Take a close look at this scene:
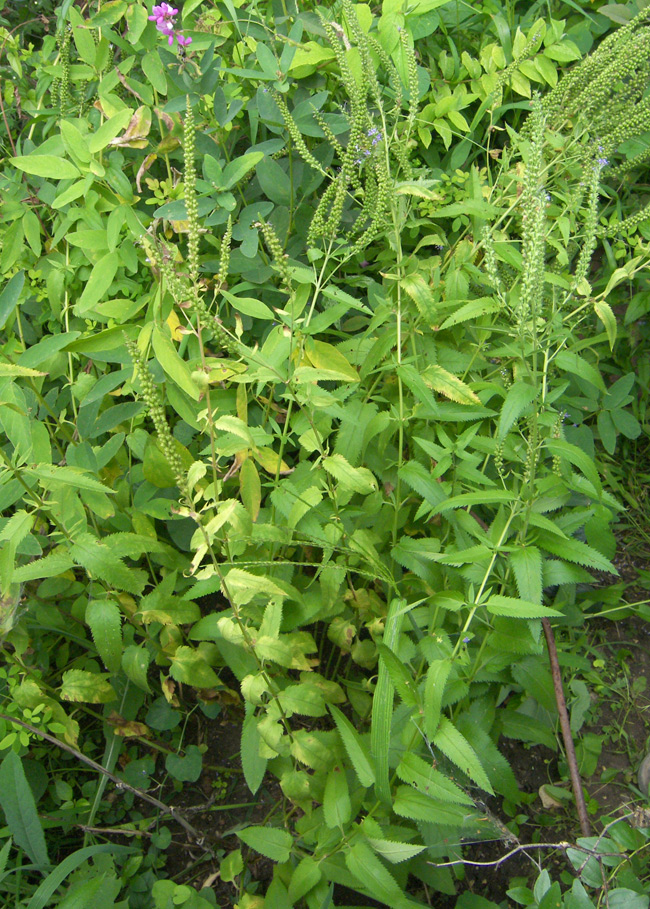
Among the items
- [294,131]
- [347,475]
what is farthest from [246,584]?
[294,131]

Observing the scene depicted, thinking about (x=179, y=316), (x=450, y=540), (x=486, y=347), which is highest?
(x=179, y=316)

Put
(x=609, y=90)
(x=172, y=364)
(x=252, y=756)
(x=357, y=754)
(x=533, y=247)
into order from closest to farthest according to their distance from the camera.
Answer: (x=533, y=247) → (x=172, y=364) → (x=357, y=754) → (x=252, y=756) → (x=609, y=90)

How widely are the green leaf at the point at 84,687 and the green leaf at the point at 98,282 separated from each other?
92cm

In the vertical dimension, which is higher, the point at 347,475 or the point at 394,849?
the point at 347,475

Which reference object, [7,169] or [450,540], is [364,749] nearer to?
[450,540]

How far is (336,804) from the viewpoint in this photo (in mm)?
1407

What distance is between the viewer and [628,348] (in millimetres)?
2484

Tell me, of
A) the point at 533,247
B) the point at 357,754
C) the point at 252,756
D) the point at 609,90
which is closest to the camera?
the point at 533,247

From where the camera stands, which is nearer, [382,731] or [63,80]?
[382,731]

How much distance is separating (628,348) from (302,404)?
5.06 ft

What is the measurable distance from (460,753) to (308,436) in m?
0.75

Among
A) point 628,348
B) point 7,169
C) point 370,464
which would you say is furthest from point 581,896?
point 7,169

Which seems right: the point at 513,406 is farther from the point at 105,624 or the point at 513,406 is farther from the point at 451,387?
the point at 105,624

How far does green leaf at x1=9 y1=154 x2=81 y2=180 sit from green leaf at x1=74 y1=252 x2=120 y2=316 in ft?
0.72
